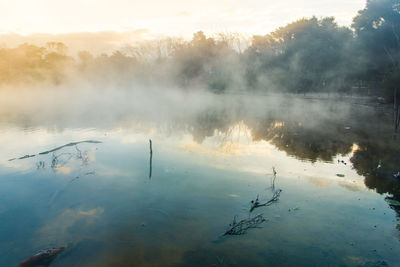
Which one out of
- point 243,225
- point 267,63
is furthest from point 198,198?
point 267,63

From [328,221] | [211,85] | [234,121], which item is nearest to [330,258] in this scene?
[328,221]

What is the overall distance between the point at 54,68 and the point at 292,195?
7122 cm

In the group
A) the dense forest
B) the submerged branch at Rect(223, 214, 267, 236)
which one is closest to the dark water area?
the submerged branch at Rect(223, 214, 267, 236)

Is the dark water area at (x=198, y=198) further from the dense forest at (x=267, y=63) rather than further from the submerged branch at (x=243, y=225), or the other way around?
the dense forest at (x=267, y=63)

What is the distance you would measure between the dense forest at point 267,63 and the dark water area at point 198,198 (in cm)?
1352

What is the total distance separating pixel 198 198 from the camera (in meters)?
9.63

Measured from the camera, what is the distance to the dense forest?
34.1 metres

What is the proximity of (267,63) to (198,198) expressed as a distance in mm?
45891

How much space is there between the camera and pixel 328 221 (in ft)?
27.0

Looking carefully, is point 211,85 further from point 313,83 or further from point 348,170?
point 348,170

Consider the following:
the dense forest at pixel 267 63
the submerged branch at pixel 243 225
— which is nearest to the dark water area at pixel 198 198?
the submerged branch at pixel 243 225

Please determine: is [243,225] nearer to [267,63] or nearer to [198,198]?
[198,198]

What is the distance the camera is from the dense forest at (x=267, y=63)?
34.1m

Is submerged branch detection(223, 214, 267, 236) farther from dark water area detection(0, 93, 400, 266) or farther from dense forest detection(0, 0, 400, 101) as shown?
dense forest detection(0, 0, 400, 101)
